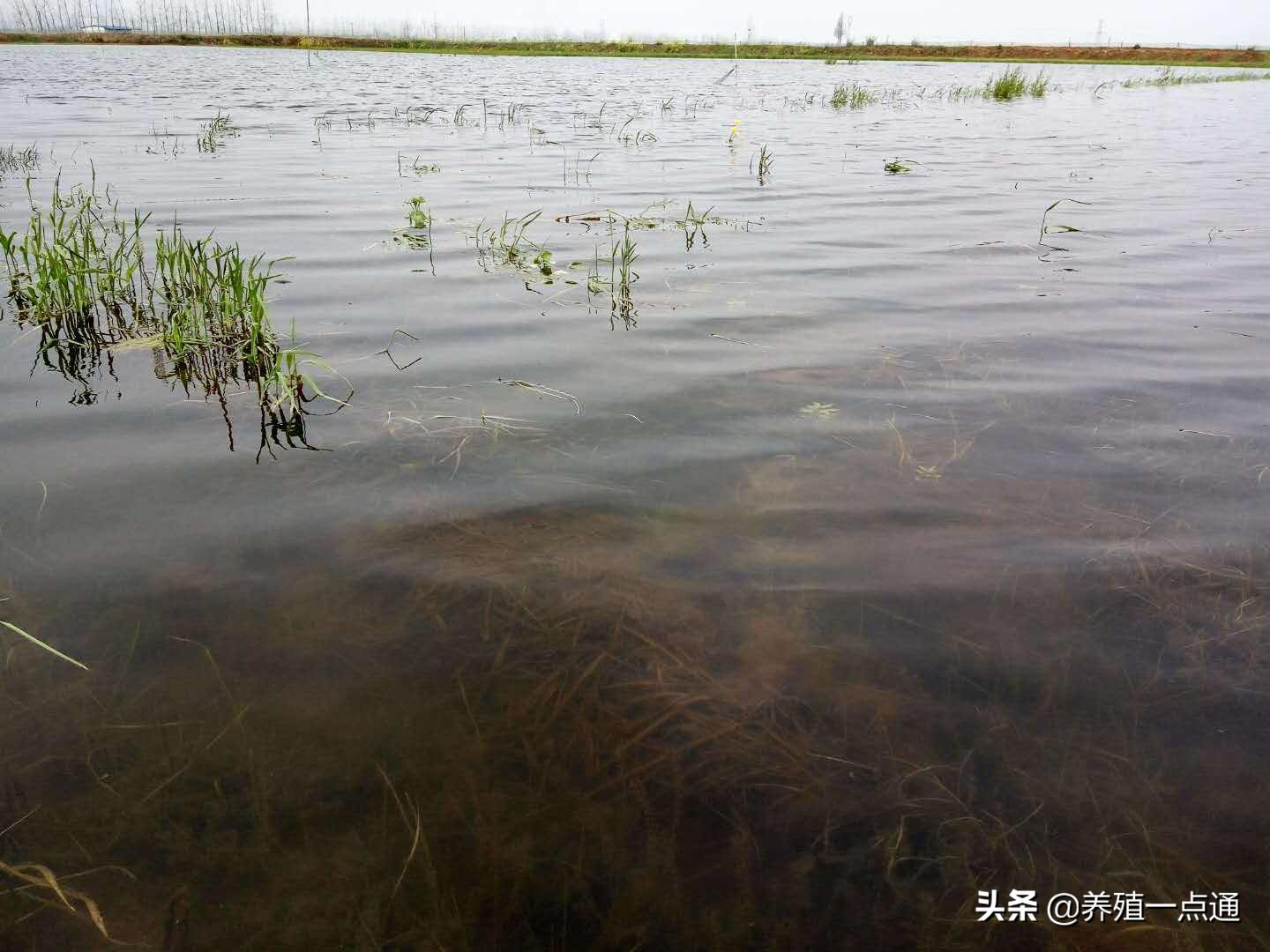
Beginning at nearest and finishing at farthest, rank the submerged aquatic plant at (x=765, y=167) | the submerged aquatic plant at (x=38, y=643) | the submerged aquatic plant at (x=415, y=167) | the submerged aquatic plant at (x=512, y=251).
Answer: the submerged aquatic plant at (x=38, y=643), the submerged aquatic plant at (x=512, y=251), the submerged aquatic plant at (x=765, y=167), the submerged aquatic plant at (x=415, y=167)

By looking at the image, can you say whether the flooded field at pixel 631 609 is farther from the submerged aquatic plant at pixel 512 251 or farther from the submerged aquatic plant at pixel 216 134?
the submerged aquatic plant at pixel 216 134

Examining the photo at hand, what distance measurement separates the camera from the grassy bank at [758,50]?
2291 inches

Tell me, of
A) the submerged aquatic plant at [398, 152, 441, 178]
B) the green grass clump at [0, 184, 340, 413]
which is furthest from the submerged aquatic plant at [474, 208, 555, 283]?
the submerged aquatic plant at [398, 152, 441, 178]

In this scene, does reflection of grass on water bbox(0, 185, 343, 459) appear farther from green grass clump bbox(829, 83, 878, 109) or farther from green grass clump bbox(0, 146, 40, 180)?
green grass clump bbox(829, 83, 878, 109)

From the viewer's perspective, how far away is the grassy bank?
191ft

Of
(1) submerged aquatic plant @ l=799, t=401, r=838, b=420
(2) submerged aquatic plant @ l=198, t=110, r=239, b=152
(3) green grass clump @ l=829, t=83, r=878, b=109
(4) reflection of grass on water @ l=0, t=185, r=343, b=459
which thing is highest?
(3) green grass clump @ l=829, t=83, r=878, b=109

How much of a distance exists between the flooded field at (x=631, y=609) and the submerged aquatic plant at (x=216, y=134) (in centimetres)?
765

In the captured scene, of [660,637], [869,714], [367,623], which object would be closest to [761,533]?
[660,637]

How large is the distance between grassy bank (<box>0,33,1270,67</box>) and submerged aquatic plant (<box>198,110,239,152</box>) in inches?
1844

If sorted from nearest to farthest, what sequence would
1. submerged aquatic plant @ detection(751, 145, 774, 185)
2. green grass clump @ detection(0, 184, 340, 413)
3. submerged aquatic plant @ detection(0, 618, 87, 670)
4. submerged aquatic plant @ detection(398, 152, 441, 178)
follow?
submerged aquatic plant @ detection(0, 618, 87, 670) < green grass clump @ detection(0, 184, 340, 413) < submerged aquatic plant @ detection(751, 145, 774, 185) < submerged aquatic plant @ detection(398, 152, 441, 178)

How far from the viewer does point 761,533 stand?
2908 millimetres

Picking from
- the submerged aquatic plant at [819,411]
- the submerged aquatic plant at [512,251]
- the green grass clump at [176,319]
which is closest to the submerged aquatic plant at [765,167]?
the submerged aquatic plant at [512,251]

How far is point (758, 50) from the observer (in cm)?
6400

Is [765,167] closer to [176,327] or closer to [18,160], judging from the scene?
[176,327]
